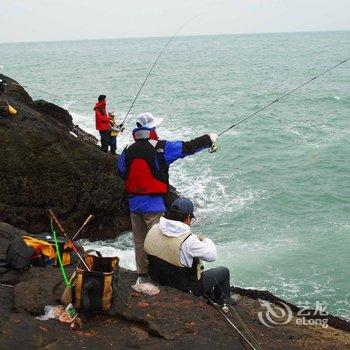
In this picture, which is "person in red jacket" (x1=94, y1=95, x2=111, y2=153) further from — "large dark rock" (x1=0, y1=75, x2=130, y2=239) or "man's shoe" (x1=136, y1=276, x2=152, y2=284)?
"man's shoe" (x1=136, y1=276, x2=152, y2=284)

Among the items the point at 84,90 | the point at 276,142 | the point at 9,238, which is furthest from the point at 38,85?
the point at 9,238

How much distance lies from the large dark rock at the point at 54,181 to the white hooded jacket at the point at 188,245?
5.51 meters

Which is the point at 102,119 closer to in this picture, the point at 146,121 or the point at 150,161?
the point at 146,121

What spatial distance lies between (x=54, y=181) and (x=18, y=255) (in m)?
4.59

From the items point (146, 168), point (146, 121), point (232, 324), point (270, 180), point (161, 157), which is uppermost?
point (146, 121)

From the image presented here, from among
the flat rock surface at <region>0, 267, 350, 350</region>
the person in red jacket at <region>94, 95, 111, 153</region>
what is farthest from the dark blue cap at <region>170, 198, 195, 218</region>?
the person in red jacket at <region>94, 95, 111, 153</region>

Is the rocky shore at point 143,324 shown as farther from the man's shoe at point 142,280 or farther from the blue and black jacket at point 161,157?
the blue and black jacket at point 161,157

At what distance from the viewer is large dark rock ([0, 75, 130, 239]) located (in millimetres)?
9766

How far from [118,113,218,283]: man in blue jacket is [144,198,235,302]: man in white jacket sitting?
0.41 metres

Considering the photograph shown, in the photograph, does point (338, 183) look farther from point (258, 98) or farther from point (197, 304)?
point (258, 98)

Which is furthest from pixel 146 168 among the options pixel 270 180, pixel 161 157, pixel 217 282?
pixel 270 180

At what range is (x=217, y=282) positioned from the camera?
221 inches

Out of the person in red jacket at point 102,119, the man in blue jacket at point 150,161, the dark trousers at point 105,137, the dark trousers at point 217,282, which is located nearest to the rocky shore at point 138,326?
the dark trousers at point 217,282

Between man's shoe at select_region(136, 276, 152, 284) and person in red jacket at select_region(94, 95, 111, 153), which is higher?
person in red jacket at select_region(94, 95, 111, 153)
